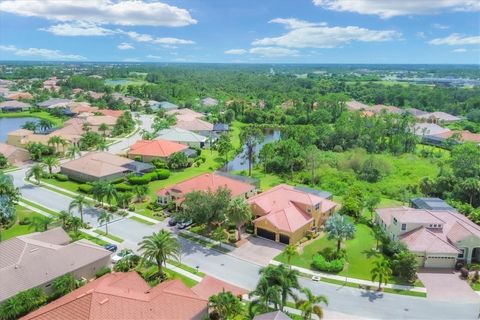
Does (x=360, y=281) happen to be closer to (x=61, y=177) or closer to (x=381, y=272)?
(x=381, y=272)

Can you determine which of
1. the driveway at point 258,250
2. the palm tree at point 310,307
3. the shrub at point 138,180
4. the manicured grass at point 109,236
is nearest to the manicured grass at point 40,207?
the manicured grass at point 109,236

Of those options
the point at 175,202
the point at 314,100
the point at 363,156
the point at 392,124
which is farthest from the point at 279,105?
the point at 175,202

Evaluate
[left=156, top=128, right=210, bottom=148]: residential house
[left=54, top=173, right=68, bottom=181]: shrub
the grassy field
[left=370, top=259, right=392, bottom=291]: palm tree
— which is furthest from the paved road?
the grassy field

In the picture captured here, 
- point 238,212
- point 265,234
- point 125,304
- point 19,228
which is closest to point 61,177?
point 19,228

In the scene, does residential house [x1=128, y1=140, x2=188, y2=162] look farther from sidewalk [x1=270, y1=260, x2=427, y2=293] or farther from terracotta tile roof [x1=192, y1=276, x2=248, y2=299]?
sidewalk [x1=270, y1=260, x2=427, y2=293]

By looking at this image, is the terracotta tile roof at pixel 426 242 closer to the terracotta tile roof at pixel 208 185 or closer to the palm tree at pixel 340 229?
the palm tree at pixel 340 229
